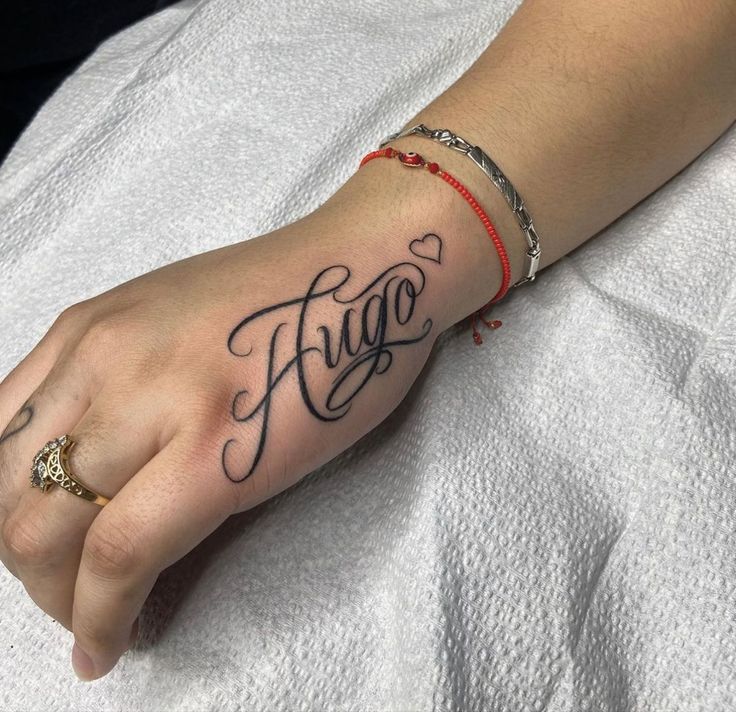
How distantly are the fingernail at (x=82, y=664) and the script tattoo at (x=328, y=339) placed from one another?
0.89 feet

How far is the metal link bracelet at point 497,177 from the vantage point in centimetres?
98

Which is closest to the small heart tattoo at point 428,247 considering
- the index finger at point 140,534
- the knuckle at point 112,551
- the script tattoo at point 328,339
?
the script tattoo at point 328,339

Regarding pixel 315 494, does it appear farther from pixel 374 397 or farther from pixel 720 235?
pixel 720 235

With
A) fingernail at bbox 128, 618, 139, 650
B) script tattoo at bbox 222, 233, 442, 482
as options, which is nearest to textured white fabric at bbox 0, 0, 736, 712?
fingernail at bbox 128, 618, 139, 650

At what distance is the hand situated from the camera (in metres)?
0.77

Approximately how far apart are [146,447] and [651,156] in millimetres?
794

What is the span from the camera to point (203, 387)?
802 millimetres

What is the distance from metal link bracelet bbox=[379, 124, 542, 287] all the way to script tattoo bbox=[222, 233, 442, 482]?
0.50 feet

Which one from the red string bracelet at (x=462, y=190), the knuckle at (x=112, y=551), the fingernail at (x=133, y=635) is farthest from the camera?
the red string bracelet at (x=462, y=190)

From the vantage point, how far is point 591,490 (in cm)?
90

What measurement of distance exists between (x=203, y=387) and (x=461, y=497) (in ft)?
1.08

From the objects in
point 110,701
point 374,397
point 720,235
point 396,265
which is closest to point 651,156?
point 720,235

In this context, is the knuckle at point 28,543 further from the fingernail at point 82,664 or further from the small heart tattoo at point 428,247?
the small heart tattoo at point 428,247

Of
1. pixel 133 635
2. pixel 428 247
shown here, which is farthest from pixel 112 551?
pixel 428 247
